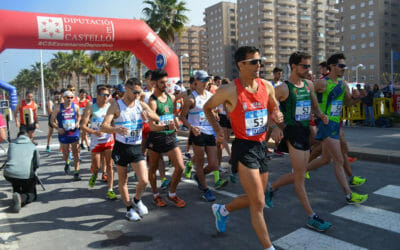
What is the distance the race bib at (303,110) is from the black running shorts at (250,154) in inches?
38.2

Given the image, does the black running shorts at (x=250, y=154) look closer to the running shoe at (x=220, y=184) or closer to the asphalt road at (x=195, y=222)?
the asphalt road at (x=195, y=222)

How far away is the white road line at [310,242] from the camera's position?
11.5 ft

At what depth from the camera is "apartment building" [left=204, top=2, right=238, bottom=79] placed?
122 meters

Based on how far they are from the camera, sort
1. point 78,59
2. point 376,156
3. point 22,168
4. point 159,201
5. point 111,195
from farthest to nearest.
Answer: point 78,59 < point 376,156 < point 111,195 < point 22,168 < point 159,201

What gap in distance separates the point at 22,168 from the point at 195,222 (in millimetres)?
3154

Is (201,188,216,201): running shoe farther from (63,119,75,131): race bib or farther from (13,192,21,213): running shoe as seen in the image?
(63,119,75,131): race bib

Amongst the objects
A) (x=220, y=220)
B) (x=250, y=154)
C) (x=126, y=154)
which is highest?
(x=250, y=154)

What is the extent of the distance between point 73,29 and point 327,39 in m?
122

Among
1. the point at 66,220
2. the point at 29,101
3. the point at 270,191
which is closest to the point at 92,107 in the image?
the point at 66,220

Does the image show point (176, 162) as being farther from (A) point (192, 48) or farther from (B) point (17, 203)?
(A) point (192, 48)

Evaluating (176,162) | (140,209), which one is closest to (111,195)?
(140,209)

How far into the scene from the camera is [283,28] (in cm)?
10900

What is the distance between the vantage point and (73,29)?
11625mm

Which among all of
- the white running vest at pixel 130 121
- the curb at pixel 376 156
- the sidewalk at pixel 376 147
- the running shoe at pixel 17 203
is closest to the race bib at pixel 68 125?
the running shoe at pixel 17 203
